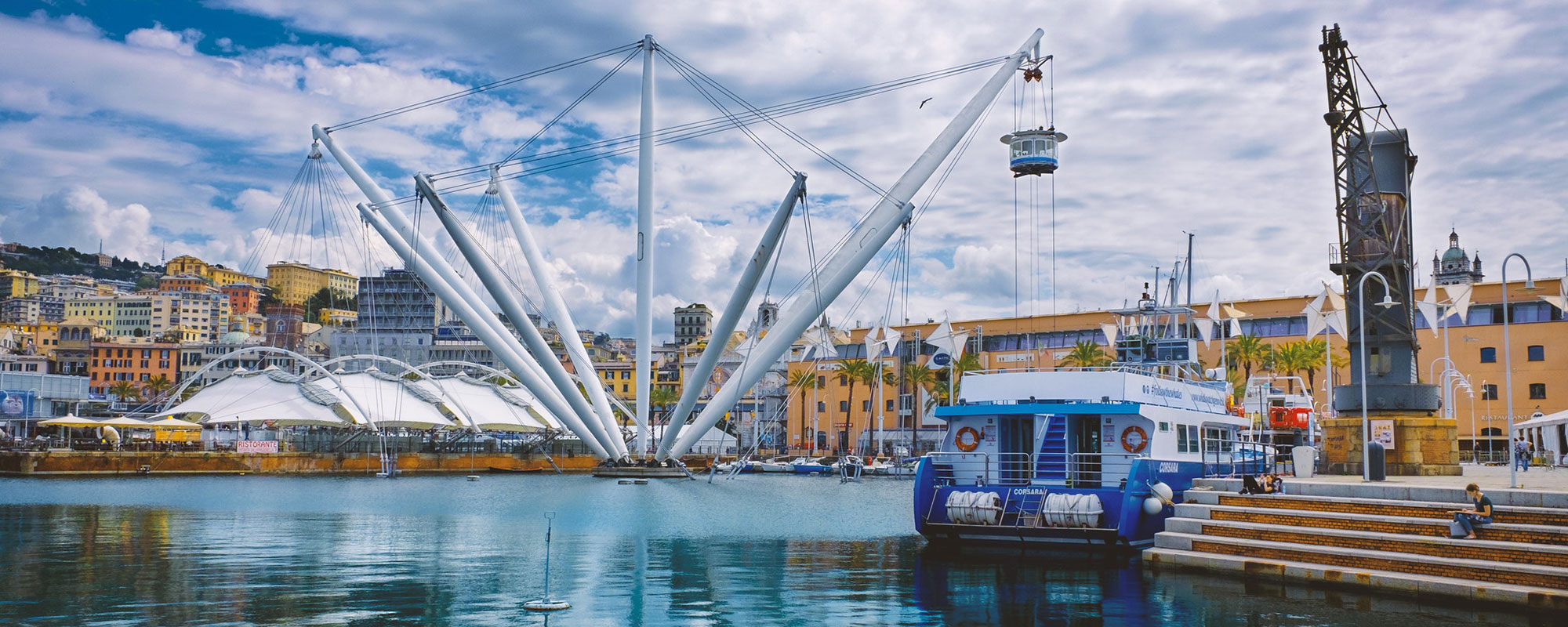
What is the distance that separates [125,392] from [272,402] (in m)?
71.2

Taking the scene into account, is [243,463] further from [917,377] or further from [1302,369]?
[1302,369]

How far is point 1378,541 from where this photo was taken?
19.6 meters

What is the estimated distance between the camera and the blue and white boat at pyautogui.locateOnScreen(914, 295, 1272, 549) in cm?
2448

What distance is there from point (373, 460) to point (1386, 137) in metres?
74.1

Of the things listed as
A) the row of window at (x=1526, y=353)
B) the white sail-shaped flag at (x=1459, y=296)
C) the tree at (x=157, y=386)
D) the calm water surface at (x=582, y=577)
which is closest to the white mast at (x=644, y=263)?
the calm water surface at (x=582, y=577)

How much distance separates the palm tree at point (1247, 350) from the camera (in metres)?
80.9

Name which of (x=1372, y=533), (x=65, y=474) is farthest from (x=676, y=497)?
(x=65, y=474)

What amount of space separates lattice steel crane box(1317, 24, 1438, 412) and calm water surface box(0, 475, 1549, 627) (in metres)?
9.40

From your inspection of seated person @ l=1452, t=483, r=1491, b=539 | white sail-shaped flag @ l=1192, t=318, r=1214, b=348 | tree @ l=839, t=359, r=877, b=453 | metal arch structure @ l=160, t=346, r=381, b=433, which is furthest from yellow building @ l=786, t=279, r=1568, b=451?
seated person @ l=1452, t=483, r=1491, b=539

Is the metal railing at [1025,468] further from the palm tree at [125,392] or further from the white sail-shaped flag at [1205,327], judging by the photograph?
the palm tree at [125,392]

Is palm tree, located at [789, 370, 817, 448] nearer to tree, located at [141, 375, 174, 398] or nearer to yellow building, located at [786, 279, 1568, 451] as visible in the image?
yellow building, located at [786, 279, 1568, 451]

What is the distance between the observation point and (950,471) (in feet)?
89.6

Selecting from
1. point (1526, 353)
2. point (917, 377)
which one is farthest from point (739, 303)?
point (1526, 353)

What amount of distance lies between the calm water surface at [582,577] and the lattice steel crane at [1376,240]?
30.9 ft
